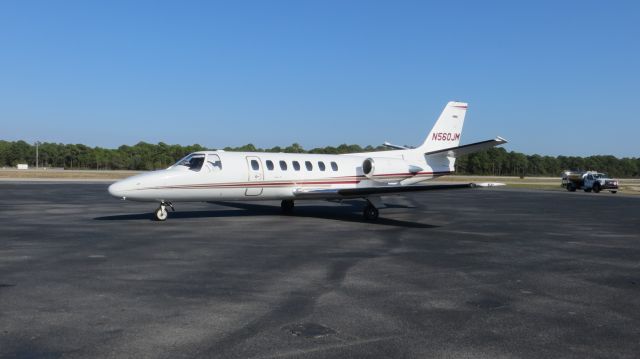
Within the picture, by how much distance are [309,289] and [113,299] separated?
105 inches

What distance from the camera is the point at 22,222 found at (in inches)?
637

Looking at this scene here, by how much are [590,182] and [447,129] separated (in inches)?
1208

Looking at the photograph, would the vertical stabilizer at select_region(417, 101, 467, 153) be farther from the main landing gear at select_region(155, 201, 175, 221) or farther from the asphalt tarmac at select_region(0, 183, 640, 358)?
the main landing gear at select_region(155, 201, 175, 221)

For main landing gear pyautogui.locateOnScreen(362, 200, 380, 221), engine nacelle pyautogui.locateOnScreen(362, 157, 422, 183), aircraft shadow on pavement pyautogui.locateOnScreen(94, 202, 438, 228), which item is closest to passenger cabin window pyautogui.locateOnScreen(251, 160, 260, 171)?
aircraft shadow on pavement pyautogui.locateOnScreen(94, 202, 438, 228)

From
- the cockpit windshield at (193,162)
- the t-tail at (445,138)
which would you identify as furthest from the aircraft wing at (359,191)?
the t-tail at (445,138)

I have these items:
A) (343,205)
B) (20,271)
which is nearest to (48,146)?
(343,205)

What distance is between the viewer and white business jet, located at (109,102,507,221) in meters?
16.2

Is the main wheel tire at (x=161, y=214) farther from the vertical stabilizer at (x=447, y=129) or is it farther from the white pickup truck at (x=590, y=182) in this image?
the white pickup truck at (x=590, y=182)

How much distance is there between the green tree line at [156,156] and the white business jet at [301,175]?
354 ft

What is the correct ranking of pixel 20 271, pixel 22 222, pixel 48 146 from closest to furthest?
pixel 20 271, pixel 22 222, pixel 48 146

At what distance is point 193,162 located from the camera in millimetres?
16938

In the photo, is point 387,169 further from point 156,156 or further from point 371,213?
point 156,156

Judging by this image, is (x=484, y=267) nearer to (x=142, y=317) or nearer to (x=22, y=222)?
(x=142, y=317)

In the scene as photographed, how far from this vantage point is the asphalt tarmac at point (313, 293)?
5.16 metres
